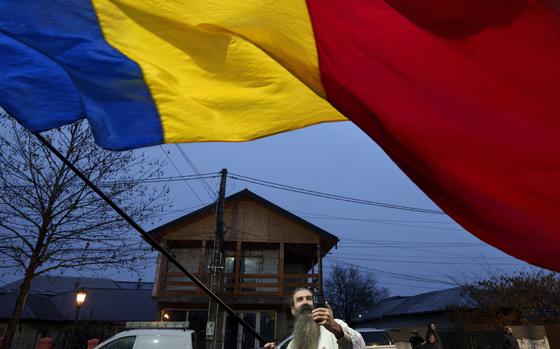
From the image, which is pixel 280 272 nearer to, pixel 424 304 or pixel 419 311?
pixel 419 311

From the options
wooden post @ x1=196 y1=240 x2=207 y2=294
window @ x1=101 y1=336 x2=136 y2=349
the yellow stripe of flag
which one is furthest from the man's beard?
wooden post @ x1=196 y1=240 x2=207 y2=294

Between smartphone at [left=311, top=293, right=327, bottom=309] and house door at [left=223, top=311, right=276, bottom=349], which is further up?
house door at [left=223, top=311, right=276, bottom=349]

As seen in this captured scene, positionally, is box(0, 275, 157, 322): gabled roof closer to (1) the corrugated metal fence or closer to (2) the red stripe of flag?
(1) the corrugated metal fence

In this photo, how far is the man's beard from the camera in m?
3.04

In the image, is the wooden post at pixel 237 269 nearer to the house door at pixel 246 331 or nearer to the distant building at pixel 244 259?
the distant building at pixel 244 259

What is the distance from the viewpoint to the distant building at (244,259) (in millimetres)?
25141

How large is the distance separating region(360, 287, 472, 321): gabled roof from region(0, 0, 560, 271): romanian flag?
34.1m

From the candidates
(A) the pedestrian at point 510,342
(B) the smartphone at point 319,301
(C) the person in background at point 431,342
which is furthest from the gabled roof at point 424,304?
(B) the smartphone at point 319,301

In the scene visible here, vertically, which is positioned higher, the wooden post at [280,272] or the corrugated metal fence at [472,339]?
the wooden post at [280,272]

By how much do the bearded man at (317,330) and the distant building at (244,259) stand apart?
22.3 meters

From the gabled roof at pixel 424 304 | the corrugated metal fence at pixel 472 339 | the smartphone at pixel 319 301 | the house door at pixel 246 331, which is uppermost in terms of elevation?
the gabled roof at pixel 424 304

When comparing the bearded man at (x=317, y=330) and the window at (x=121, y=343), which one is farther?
the window at (x=121, y=343)

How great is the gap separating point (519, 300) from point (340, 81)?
2368 cm

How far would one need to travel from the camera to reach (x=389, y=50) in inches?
89.0
